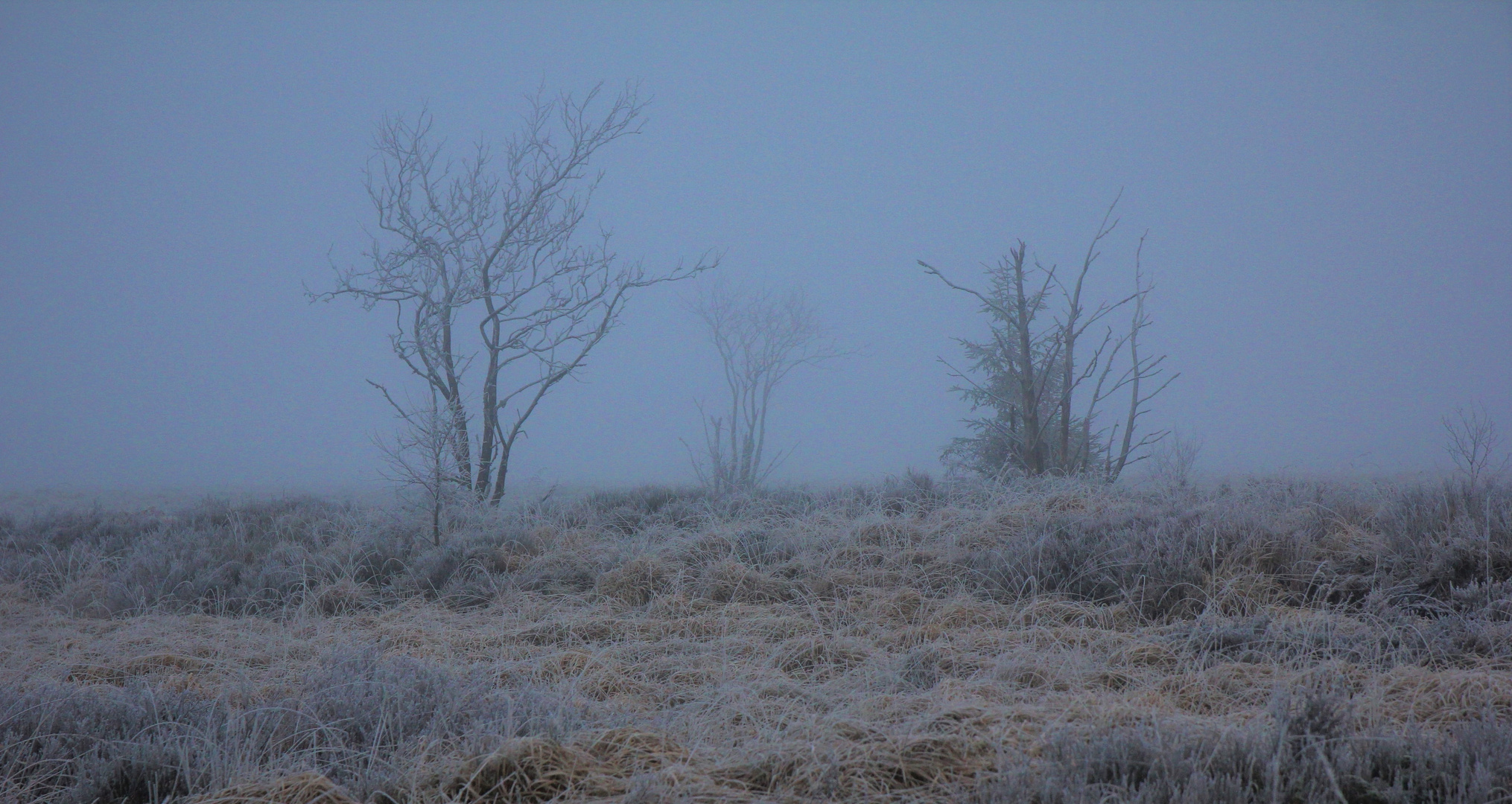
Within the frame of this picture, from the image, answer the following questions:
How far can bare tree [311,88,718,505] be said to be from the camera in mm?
11047

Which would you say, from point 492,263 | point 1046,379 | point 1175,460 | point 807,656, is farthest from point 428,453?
point 1175,460

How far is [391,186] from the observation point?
11430 mm

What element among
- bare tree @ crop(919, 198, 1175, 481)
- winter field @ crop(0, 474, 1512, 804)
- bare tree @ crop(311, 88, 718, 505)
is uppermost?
bare tree @ crop(311, 88, 718, 505)

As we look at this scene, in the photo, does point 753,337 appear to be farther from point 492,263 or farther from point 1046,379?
point 1046,379

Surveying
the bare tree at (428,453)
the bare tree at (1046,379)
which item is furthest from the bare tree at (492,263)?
the bare tree at (1046,379)

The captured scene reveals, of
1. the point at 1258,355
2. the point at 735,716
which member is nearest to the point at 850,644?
the point at 735,716

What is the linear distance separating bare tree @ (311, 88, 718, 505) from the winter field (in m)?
3.62

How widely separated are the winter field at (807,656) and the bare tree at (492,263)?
3624mm

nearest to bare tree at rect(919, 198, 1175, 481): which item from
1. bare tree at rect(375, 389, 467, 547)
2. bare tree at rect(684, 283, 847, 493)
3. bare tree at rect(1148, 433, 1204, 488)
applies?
bare tree at rect(1148, 433, 1204, 488)

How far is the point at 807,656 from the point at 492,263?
928cm

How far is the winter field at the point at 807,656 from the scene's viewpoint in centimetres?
232

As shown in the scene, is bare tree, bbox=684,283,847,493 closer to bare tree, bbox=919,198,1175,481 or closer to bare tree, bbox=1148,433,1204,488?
bare tree, bbox=919,198,1175,481

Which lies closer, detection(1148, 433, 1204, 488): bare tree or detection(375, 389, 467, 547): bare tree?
detection(375, 389, 467, 547): bare tree

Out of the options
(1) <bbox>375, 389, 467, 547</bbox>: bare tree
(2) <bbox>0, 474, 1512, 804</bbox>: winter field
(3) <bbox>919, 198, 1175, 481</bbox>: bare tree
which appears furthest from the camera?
(3) <bbox>919, 198, 1175, 481</bbox>: bare tree
